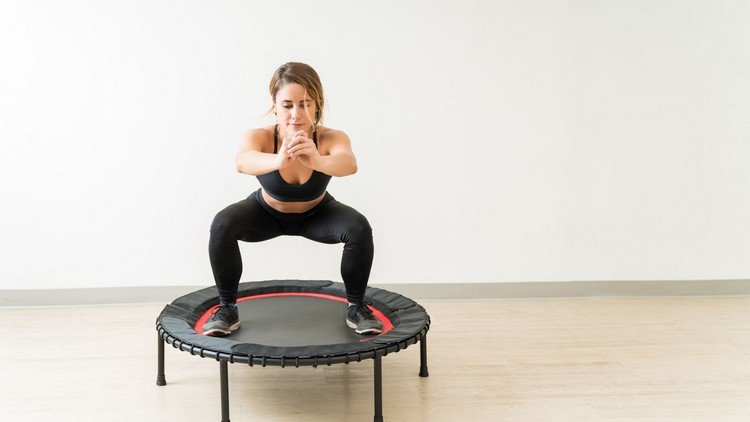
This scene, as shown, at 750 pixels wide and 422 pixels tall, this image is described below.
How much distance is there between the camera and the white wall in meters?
3.50

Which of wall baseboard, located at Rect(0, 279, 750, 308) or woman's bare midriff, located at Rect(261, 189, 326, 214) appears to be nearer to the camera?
woman's bare midriff, located at Rect(261, 189, 326, 214)

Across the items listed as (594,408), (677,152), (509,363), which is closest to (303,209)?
(509,363)

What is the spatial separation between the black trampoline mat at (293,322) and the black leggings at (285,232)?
0.13m

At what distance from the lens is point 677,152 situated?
3.75m

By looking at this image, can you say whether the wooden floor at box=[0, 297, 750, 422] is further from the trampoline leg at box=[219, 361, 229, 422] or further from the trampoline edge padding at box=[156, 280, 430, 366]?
the trampoline edge padding at box=[156, 280, 430, 366]

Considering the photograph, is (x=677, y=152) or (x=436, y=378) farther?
(x=677, y=152)

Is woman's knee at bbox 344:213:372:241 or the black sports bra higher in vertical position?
the black sports bra

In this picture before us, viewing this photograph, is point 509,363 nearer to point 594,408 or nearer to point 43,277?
point 594,408

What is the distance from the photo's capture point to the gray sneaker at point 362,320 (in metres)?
2.52

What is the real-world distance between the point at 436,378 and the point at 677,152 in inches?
76.7

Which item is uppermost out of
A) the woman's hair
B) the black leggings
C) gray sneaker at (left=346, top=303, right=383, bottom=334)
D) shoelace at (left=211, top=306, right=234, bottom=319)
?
the woman's hair

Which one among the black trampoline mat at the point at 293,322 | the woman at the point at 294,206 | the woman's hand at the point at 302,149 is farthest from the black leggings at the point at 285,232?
the woman's hand at the point at 302,149

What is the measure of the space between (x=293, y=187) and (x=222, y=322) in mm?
533

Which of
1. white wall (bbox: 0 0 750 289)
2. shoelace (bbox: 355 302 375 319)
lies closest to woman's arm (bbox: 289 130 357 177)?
→ shoelace (bbox: 355 302 375 319)
